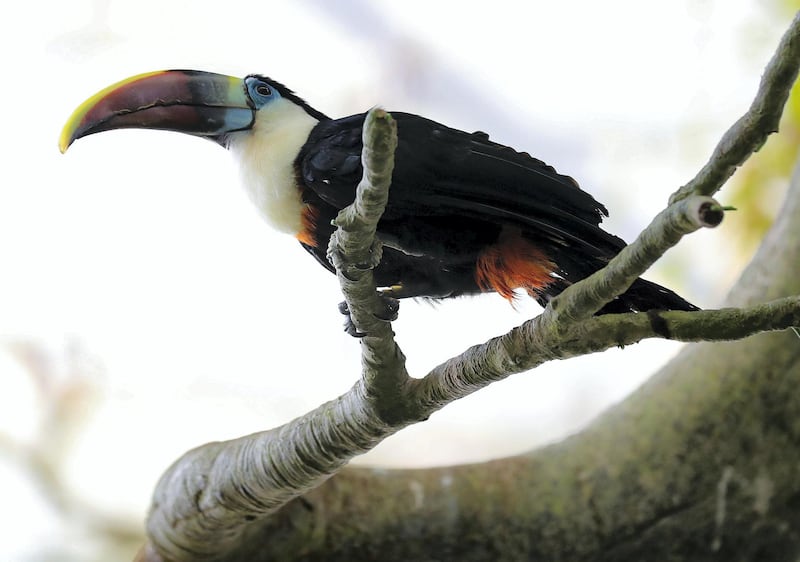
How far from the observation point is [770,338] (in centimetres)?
185

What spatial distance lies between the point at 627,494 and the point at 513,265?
677 mm

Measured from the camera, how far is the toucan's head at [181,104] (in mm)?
1312

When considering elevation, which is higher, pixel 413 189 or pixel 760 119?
pixel 413 189

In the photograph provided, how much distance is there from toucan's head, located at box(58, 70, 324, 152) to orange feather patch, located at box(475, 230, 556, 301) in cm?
44

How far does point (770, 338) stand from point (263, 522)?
109 centimetres

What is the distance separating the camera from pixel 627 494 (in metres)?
1.75

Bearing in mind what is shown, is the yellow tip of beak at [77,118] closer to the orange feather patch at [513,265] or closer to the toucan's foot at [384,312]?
the toucan's foot at [384,312]

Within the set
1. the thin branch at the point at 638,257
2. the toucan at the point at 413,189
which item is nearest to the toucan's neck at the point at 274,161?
the toucan at the point at 413,189

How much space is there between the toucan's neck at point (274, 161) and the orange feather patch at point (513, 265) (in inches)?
11.7

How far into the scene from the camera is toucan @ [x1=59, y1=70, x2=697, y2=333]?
1.22 m

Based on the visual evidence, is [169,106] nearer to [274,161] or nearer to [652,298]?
[274,161]

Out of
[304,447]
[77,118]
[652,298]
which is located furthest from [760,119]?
[77,118]

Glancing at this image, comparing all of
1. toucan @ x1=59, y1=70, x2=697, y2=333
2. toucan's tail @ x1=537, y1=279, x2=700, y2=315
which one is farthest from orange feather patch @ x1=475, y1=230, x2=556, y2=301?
toucan's tail @ x1=537, y1=279, x2=700, y2=315

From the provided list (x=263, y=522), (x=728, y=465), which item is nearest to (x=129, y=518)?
(x=263, y=522)
